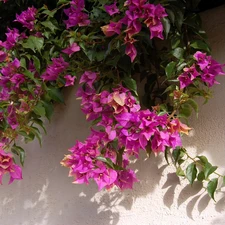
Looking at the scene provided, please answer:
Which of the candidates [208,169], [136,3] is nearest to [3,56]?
[136,3]

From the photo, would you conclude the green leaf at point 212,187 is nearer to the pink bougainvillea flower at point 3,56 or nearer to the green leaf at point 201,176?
the green leaf at point 201,176

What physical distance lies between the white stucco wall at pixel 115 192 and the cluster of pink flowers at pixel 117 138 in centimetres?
17

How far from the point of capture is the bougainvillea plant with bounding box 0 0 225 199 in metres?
0.79

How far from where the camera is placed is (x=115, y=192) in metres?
1.05

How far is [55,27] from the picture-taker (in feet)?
3.71

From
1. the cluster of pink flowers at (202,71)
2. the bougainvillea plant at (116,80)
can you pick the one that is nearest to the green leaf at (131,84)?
the bougainvillea plant at (116,80)

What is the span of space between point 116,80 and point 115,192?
366 millimetres

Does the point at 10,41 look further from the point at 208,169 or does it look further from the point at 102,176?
the point at 208,169

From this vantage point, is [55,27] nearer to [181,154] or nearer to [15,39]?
[15,39]

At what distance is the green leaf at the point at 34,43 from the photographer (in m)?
1.06

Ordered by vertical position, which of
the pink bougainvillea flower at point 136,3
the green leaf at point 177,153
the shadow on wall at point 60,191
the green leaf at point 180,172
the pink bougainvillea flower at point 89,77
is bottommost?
the shadow on wall at point 60,191

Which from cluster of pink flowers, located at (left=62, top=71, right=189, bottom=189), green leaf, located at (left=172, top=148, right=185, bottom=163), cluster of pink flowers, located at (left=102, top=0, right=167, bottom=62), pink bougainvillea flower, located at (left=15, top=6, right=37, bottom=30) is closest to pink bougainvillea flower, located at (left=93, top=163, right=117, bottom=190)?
cluster of pink flowers, located at (left=62, top=71, right=189, bottom=189)

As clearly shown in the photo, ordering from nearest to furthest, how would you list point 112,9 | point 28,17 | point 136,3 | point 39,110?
1. point 136,3
2. point 112,9
3. point 39,110
4. point 28,17

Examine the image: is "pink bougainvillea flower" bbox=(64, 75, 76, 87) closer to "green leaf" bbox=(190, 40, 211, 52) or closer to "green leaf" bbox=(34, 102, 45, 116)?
"green leaf" bbox=(34, 102, 45, 116)
